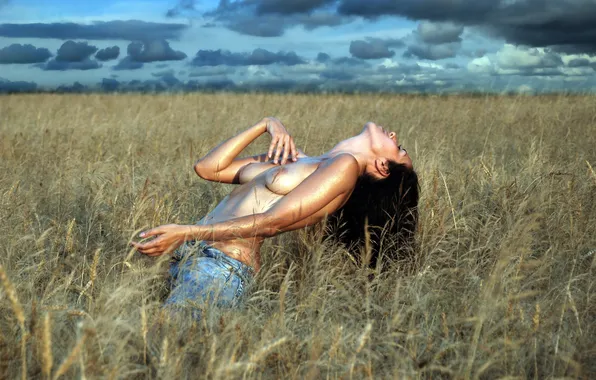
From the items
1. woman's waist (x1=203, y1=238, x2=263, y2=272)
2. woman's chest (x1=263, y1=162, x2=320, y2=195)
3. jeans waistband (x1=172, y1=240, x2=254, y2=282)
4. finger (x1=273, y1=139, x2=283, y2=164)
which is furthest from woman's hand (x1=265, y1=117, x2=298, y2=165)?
jeans waistband (x1=172, y1=240, x2=254, y2=282)

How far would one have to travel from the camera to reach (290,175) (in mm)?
2908

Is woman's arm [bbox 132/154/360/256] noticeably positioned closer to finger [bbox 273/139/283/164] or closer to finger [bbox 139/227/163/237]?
finger [bbox 139/227/163/237]

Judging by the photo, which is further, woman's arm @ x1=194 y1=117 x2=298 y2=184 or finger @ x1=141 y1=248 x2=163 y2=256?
woman's arm @ x1=194 y1=117 x2=298 y2=184


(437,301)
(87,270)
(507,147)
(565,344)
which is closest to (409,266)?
(437,301)

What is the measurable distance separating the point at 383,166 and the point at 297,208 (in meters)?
0.66

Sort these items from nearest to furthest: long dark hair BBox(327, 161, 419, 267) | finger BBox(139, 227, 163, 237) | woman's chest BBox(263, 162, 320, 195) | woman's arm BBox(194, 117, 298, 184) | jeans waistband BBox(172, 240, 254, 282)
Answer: finger BBox(139, 227, 163, 237) → jeans waistband BBox(172, 240, 254, 282) → woman's chest BBox(263, 162, 320, 195) → long dark hair BBox(327, 161, 419, 267) → woman's arm BBox(194, 117, 298, 184)

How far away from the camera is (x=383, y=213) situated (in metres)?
3.05

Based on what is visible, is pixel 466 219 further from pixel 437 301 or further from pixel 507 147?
pixel 507 147

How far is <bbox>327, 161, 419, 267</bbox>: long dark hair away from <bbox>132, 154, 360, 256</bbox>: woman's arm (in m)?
0.30

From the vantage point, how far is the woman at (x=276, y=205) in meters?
2.48

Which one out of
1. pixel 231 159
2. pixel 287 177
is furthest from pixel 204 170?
pixel 287 177

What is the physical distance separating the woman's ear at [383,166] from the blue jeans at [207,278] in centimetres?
88

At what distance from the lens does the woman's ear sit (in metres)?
3.05

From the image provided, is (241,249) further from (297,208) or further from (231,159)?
(231,159)
